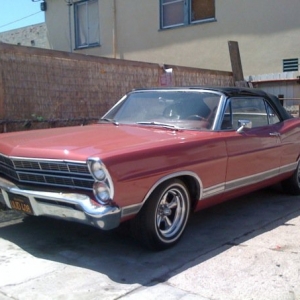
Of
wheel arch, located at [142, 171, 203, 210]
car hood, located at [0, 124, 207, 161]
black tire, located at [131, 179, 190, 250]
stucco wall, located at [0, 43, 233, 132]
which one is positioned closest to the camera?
car hood, located at [0, 124, 207, 161]

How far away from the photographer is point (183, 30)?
13.5 metres

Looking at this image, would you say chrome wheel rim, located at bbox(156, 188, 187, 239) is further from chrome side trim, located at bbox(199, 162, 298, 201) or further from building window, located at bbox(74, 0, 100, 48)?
building window, located at bbox(74, 0, 100, 48)

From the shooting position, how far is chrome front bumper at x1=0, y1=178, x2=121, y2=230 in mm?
3844

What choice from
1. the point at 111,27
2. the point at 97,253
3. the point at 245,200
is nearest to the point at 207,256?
the point at 97,253

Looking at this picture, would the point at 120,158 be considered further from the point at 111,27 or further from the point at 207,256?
the point at 111,27

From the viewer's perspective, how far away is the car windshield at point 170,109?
524 centimetres

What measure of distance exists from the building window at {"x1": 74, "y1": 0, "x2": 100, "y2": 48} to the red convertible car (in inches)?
419

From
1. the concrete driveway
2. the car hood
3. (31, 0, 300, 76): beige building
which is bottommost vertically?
the concrete driveway

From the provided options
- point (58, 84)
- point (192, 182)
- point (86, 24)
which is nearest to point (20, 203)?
point (192, 182)

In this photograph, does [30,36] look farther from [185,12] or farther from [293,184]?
[293,184]

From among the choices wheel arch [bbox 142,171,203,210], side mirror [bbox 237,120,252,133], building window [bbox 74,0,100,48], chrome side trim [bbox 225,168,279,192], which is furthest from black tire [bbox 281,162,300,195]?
building window [bbox 74,0,100,48]

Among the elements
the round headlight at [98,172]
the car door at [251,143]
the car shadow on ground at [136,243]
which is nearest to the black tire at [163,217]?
the car shadow on ground at [136,243]

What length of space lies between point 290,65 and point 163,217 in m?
8.06

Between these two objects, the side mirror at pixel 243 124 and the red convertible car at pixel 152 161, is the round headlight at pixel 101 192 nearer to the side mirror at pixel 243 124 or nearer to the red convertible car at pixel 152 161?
the red convertible car at pixel 152 161
